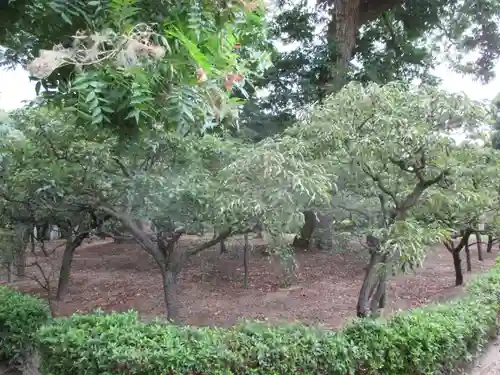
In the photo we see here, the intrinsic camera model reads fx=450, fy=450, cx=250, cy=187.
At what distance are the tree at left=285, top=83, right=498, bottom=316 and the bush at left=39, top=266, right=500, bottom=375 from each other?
805 millimetres

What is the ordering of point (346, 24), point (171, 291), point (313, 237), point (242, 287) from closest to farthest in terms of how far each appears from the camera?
1. point (171, 291)
2. point (242, 287)
3. point (346, 24)
4. point (313, 237)

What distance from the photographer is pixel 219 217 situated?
15.6 ft

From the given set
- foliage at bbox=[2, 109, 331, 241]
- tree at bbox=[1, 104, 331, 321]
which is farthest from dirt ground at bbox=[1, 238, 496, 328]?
foliage at bbox=[2, 109, 331, 241]

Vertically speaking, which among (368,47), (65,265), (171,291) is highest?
(368,47)

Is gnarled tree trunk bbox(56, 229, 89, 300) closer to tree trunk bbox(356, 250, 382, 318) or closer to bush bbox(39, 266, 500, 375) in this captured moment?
bush bbox(39, 266, 500, 375)

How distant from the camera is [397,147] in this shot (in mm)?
4551

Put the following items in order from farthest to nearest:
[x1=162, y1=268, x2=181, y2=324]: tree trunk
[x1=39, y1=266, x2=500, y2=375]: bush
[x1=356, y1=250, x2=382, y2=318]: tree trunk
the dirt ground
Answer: the dirt ground < [x1=162, y1=268, x2=181, y2=324]: tree trunk < [x1=356, y1=250, x2=382, y2=318]: tree trunk < [x1=39, y1=266, x2=500, y2=375]: bush

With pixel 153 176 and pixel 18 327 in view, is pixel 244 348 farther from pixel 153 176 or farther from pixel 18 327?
pixel 18 327

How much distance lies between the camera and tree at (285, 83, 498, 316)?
4.38 meters

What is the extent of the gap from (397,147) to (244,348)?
8.17 feet

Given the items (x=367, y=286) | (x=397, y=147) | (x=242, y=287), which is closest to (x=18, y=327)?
(x=367, y=286)

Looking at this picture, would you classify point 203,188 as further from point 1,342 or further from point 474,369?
point 474,369

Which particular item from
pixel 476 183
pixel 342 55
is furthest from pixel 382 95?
pixel 342 55

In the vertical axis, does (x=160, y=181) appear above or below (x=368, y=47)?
below
